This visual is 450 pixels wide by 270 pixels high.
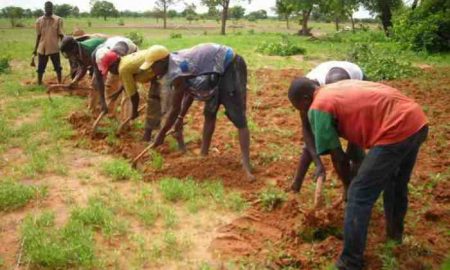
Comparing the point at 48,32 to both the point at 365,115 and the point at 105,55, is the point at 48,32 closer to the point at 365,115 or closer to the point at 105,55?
the point at 105,55

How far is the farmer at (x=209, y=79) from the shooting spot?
17.3 feet

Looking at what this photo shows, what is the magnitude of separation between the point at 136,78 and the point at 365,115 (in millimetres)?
3813

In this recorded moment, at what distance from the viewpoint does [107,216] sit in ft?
14.4

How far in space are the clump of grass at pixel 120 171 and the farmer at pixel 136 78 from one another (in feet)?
3.00

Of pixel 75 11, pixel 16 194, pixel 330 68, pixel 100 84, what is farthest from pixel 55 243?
pixel 75 11

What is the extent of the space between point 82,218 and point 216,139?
2.79m

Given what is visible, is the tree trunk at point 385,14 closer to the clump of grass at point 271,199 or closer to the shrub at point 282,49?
the shrub at point 282,49

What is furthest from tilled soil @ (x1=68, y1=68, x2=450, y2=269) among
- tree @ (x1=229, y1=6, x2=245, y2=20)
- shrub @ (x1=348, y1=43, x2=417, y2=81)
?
tree @ (x1=229, y1=6, x2=245, y2=20)

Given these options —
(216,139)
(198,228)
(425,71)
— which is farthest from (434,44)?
(198,228)

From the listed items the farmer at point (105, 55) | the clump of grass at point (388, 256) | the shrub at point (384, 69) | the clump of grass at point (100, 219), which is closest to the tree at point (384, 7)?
the shrub at point (384, 69)

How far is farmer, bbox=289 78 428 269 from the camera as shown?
316 cm

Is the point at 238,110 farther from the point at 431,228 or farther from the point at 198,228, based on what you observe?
the point at 431,228

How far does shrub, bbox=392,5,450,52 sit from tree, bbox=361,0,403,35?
20.7 feet

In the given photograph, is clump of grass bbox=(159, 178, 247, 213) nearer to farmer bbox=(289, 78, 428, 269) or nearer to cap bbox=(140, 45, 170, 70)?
cap bbox=(140, 45, 170, 70)
